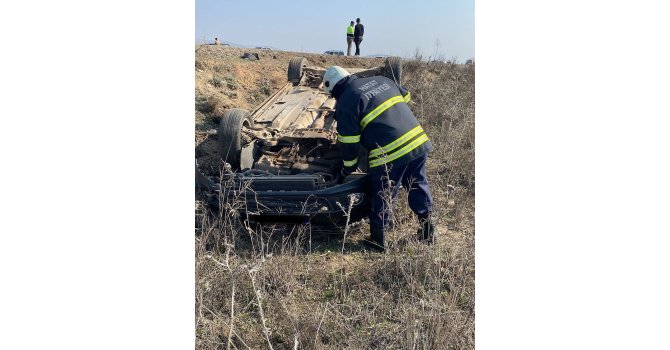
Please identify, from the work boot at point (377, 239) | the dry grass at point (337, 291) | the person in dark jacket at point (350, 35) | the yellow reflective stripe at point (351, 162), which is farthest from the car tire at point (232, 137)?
the person in dark jacket at point (350, 35)

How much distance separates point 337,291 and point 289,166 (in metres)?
1.49

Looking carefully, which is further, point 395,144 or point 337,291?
point 395,144

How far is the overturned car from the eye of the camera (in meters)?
3.31

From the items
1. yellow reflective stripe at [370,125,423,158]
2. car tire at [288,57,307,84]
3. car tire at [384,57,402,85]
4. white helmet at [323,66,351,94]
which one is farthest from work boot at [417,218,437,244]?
car tire at [384,57,402,85]

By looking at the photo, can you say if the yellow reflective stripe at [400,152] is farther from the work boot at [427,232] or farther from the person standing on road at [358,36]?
the person standing on road at [358,36]

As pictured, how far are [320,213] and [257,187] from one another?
51 cm

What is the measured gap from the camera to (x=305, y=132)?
13.5 feet

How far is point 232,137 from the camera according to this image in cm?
395

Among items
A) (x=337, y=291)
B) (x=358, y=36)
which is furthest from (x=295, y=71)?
(x=358, y=36)

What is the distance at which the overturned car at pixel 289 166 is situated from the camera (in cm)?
331

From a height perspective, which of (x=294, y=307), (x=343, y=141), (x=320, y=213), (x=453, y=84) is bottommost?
(x=294, y=307)

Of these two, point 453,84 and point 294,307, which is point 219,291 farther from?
point 453,84

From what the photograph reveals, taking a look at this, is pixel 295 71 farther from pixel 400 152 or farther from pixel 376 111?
pixel 400 152
